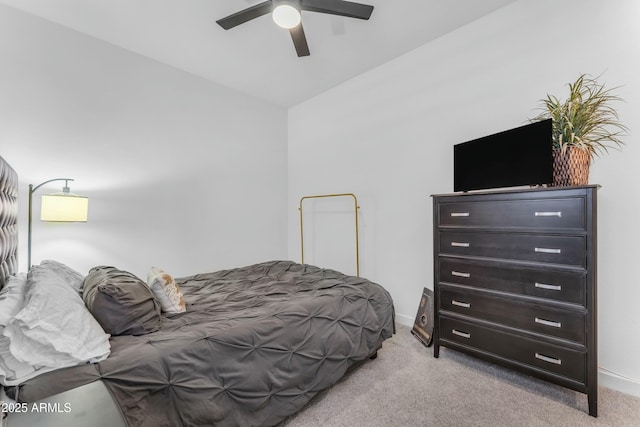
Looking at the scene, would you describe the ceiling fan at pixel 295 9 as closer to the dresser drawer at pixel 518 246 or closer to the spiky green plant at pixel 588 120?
the spiky green plant at pixel 588 120

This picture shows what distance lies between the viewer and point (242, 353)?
4.57 ft

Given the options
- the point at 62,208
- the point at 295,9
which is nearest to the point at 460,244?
the point at 295,9

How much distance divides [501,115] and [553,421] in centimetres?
210

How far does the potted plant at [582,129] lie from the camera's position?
1.75 meters

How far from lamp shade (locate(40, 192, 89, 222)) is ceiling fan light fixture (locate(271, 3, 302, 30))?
6.59ft

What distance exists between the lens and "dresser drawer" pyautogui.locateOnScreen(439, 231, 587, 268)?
1.64 m

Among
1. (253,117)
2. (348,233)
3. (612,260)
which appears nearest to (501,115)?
(612,260)

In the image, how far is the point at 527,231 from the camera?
5.91ft

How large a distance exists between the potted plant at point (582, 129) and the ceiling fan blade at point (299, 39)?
5.81 ft

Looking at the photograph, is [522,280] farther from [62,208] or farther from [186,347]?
[62,208]

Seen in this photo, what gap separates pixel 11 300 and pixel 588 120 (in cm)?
308

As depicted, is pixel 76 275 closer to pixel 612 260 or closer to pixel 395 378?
pixel 395 378

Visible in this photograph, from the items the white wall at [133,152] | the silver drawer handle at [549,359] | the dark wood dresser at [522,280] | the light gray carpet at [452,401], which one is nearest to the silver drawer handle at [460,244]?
the dark wood dresser at [522,280]

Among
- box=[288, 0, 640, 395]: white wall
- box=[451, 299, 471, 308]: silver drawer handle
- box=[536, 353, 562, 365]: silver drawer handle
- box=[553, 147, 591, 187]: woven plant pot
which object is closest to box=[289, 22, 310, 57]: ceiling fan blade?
box=[288, 0, 640, 395]: white wall
